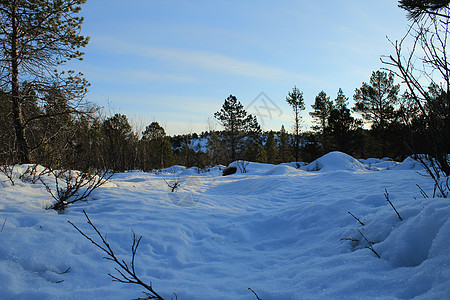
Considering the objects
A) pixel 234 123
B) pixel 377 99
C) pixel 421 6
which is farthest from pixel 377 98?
pixel 421 6

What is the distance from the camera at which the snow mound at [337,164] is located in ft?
36.4

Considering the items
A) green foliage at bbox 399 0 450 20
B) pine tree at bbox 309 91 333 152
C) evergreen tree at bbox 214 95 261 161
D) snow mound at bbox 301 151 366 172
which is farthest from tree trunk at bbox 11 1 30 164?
pine tree at bbox 309 91 333 152

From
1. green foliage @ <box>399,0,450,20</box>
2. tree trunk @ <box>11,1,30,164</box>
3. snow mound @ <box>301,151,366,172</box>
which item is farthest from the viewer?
snow mound @ <box>301,151,366,172</box>

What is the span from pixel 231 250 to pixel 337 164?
10.3 meters

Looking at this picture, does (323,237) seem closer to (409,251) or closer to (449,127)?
(409,251)

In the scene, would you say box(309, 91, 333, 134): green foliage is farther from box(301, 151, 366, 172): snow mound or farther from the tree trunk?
the tree trunk

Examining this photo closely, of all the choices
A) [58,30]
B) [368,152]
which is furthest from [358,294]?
[368,152]

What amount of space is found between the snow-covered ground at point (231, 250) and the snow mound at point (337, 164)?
7.85m

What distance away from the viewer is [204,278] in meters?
1.86

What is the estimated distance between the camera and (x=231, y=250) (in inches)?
102

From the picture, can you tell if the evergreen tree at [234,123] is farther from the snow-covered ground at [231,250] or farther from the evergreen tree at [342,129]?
the snow-covered ground at [231,250]

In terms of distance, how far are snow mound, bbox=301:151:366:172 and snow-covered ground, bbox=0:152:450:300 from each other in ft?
25.8

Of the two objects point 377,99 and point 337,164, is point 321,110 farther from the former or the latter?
point 337,164

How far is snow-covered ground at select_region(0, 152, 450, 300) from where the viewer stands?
147cm
